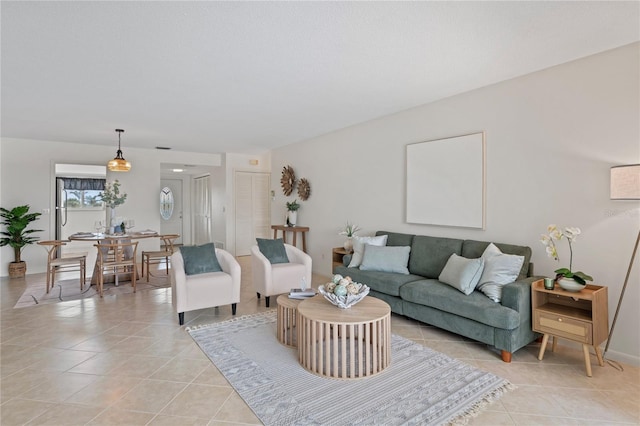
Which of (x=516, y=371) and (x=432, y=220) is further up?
(x=432, y=220)

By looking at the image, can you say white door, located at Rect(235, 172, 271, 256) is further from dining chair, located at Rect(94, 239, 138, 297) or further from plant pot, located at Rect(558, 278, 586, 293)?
plant pot, located at Rect(558, 278, 586, 293)

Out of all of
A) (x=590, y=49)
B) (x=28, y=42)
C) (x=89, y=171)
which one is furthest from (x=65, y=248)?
(x=590, y=49)

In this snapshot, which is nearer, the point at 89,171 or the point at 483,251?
the point at 483,251

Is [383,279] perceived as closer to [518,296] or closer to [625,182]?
[518,296]

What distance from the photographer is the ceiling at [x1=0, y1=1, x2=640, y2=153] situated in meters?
2.14

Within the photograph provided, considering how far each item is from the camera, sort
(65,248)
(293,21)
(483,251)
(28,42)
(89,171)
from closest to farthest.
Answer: (293,21) → (28,42) → (483,251) → (89,171) → (65,248)

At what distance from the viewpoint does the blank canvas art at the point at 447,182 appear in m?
3.71

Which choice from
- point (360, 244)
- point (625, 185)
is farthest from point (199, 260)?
point (625, 185)

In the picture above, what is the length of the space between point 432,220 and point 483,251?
828mm

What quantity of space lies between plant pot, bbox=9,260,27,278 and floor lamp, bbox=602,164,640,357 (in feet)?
27.0

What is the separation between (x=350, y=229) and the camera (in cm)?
510

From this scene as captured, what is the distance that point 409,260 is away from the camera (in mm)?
4066

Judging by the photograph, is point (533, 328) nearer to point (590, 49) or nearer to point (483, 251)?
point (483, 251)

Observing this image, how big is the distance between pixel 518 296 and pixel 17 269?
7.64 meters
